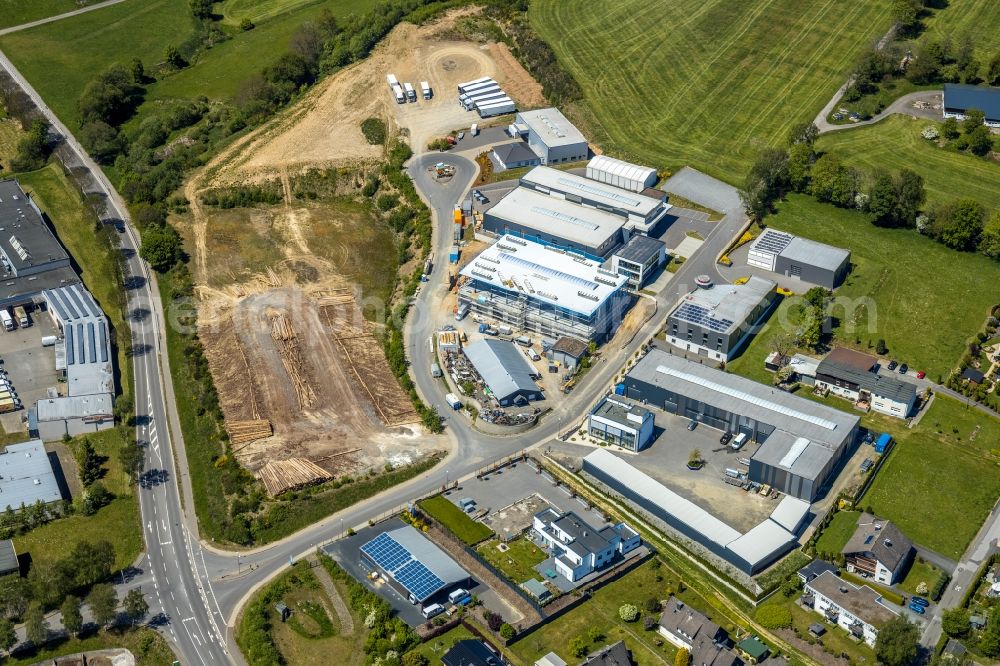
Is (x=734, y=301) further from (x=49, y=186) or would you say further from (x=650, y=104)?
(x=49, y=186)

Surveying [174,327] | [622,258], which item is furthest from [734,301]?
[174,327]

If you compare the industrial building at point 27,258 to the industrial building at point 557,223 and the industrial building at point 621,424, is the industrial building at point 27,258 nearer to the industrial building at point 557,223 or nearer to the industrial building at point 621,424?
the industrial building at point 557,223

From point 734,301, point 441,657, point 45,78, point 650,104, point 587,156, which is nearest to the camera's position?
point 441,657

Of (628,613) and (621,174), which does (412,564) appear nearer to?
(628,613)

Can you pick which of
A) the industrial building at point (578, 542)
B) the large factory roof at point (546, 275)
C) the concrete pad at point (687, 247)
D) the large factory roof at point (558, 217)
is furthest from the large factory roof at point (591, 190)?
the industrial building at point (578, 542)

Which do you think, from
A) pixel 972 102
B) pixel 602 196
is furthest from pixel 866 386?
pixel 972 102

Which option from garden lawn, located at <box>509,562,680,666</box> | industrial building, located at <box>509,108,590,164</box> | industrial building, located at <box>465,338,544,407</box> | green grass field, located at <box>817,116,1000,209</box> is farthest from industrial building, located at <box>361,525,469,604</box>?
green grass field, located at <box>817,116,1000,209</box>

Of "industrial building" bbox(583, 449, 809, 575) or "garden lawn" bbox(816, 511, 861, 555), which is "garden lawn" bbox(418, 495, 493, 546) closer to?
"industrial building" bbox(583, 449, 809, 575)
